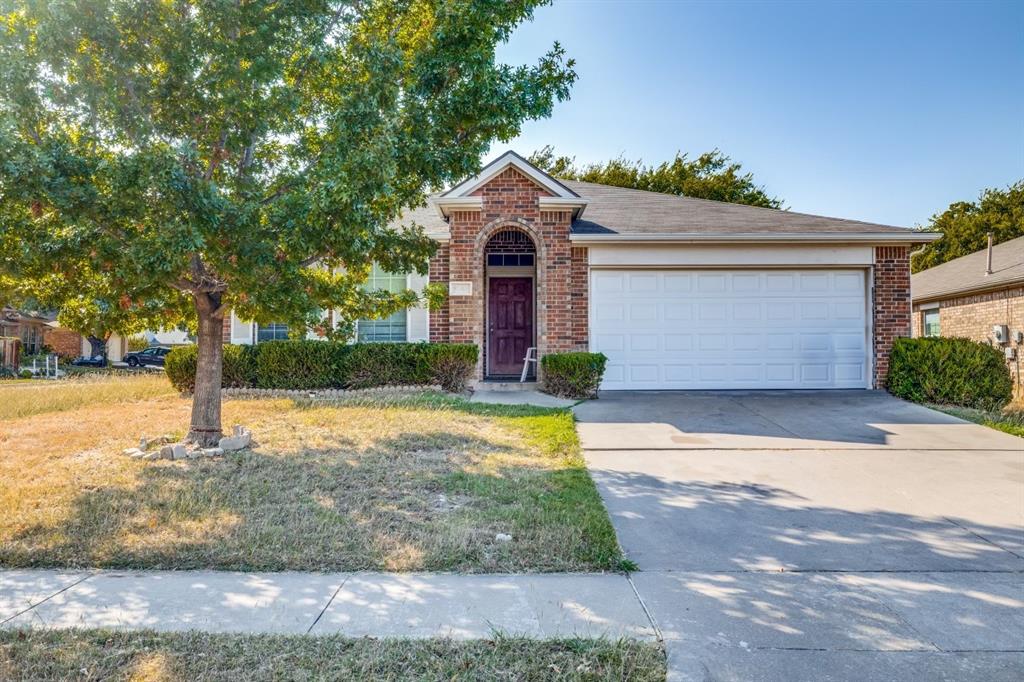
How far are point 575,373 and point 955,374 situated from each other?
664 cm

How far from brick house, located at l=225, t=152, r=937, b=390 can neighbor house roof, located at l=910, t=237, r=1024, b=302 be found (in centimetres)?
396

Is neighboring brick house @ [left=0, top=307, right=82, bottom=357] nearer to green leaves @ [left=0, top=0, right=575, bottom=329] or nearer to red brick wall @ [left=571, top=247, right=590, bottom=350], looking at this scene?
green leaves @ [left=0, top=0, right=575, bottom=329]

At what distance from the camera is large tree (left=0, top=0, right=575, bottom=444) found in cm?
518

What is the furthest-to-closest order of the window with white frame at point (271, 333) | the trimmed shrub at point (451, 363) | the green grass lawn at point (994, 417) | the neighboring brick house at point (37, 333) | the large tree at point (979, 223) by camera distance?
the large tree at point (979, 223) < the neighboring brick house at point (37, 333) < the window with white frame at point (271, 333) < the trimmed shrub at point (451, 363) < the green grass lawn at point (994, 417)

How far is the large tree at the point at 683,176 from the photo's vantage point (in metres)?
27.8

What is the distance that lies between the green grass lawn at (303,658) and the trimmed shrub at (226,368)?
930cm

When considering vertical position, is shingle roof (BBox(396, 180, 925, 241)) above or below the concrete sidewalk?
above

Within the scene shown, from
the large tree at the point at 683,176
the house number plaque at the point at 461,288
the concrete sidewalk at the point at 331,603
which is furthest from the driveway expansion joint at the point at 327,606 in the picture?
the large tree at the point at 683,176

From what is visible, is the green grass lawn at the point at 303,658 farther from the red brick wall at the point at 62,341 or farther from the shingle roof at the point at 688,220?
the red brick wall at the point at 62,341

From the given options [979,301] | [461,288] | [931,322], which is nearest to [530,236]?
[461,288]

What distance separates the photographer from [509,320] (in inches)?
506

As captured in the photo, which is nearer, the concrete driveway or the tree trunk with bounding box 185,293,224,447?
the concrete driveway

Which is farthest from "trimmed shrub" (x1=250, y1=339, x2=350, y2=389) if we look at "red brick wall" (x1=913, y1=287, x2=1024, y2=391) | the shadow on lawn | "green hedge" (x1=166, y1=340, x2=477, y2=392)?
"red brick wall" (x1=913, y1=287, x2=1024, y2=391)

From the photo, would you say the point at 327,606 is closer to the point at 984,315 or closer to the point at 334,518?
the point at 334,518
